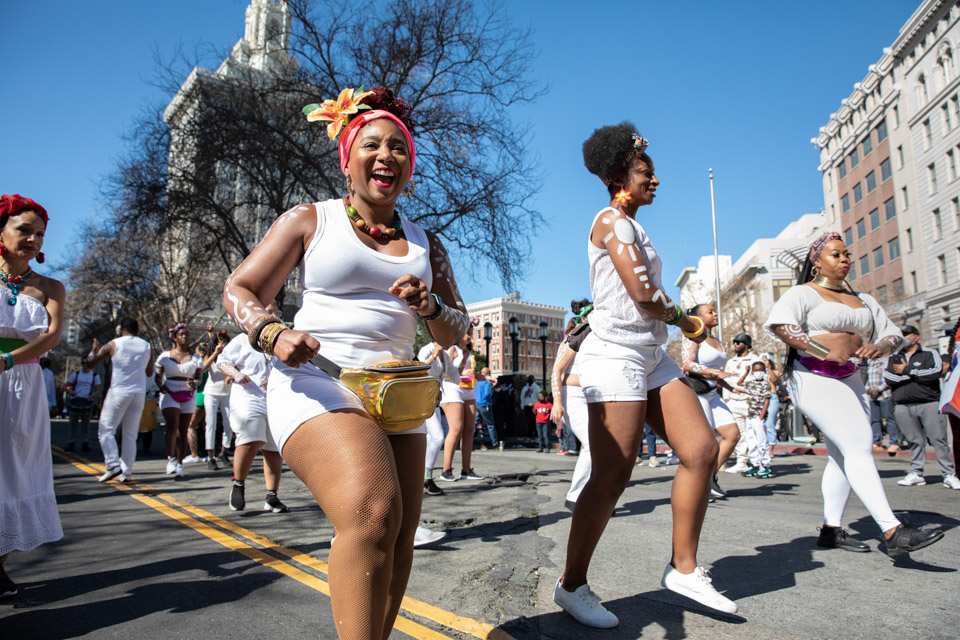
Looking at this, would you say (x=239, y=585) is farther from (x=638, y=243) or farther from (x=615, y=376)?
(x=638, y=243)

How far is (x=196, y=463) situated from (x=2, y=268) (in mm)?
8095

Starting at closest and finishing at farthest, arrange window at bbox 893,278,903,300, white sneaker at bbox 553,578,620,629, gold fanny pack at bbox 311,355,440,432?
gold fanny pack at bbox 311,355,440,432 < white sneaker at bbox 553,578,620,629 < window at bbox 893,278,903,300

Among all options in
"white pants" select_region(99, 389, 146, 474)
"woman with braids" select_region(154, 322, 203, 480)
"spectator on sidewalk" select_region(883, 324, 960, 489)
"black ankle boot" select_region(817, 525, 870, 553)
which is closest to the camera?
"black ankle boot" select_region(817, 525, 870, 553)

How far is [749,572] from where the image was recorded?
3604 mm

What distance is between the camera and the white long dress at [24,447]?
3.45 metres

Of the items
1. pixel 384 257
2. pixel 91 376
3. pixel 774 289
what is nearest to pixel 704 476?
pixel 384 257

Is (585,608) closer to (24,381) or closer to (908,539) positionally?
(908,539)

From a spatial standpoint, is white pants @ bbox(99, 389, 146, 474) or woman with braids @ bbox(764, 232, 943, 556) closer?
woman with braids @ bbox(764, 232, 943, 556)

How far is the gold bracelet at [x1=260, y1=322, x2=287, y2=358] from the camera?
6.08 feet

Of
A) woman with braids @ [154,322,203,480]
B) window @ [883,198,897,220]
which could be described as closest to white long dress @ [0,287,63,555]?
woman with braids @ [154,322,203,480]

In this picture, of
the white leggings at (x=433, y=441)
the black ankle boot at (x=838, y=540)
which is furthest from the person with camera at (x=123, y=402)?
the black ankle boot at (x=838, y=540)

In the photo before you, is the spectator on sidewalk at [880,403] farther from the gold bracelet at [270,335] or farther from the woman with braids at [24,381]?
the woman with braids at [24,381]

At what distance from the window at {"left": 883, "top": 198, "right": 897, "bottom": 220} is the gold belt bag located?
54381mm

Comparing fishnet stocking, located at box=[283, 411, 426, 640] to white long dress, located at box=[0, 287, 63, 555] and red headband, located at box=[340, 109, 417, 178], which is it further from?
white long dress, located at box=[0, 287, 63, 555]
